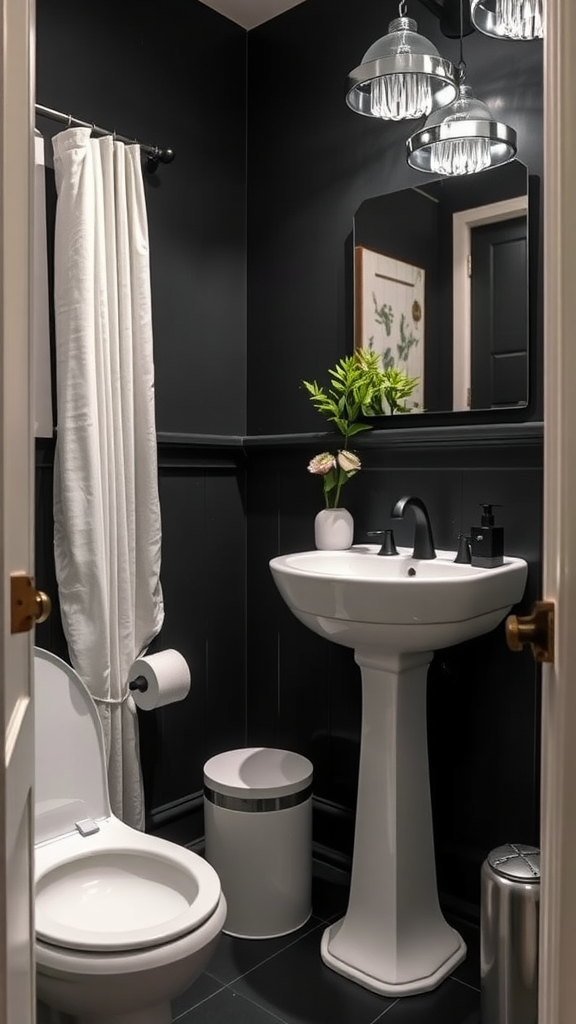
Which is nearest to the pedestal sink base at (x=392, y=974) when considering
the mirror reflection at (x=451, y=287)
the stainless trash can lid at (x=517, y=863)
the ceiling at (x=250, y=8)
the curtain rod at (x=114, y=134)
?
the stainless trash can lid at (x=517, y=863)

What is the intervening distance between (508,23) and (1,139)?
1.37m

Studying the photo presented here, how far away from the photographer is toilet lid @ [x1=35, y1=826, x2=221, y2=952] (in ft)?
Answer: 4.87

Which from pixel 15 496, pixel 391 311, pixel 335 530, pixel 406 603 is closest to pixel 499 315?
pixel 391 311

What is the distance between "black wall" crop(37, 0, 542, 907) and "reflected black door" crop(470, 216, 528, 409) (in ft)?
0.15

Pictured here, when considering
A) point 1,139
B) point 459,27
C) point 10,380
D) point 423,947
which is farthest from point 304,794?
point 459,27

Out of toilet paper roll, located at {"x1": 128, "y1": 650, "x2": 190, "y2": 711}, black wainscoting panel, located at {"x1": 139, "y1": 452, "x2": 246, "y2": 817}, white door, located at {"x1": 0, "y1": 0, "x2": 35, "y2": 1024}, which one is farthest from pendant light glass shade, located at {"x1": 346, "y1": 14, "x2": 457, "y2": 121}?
toilet paper roll, located at {"x1": 128, "y1": 650, "x2": 190, "y2": 711}

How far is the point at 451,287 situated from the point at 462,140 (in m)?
0.35

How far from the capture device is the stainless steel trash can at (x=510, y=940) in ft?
5.53

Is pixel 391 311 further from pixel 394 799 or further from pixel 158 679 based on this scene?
pixel 394 799

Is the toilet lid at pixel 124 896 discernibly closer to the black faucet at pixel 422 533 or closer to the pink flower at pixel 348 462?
the black faucet at pixel 422 533

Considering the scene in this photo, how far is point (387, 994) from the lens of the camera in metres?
1.90

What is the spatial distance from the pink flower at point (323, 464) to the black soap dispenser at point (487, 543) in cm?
49

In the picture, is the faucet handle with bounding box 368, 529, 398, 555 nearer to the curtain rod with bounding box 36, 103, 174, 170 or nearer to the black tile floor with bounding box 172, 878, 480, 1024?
the black tile floor with bounding box 172, 878, 480, 1024

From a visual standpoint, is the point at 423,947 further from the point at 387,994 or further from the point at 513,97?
the point at 513,97
